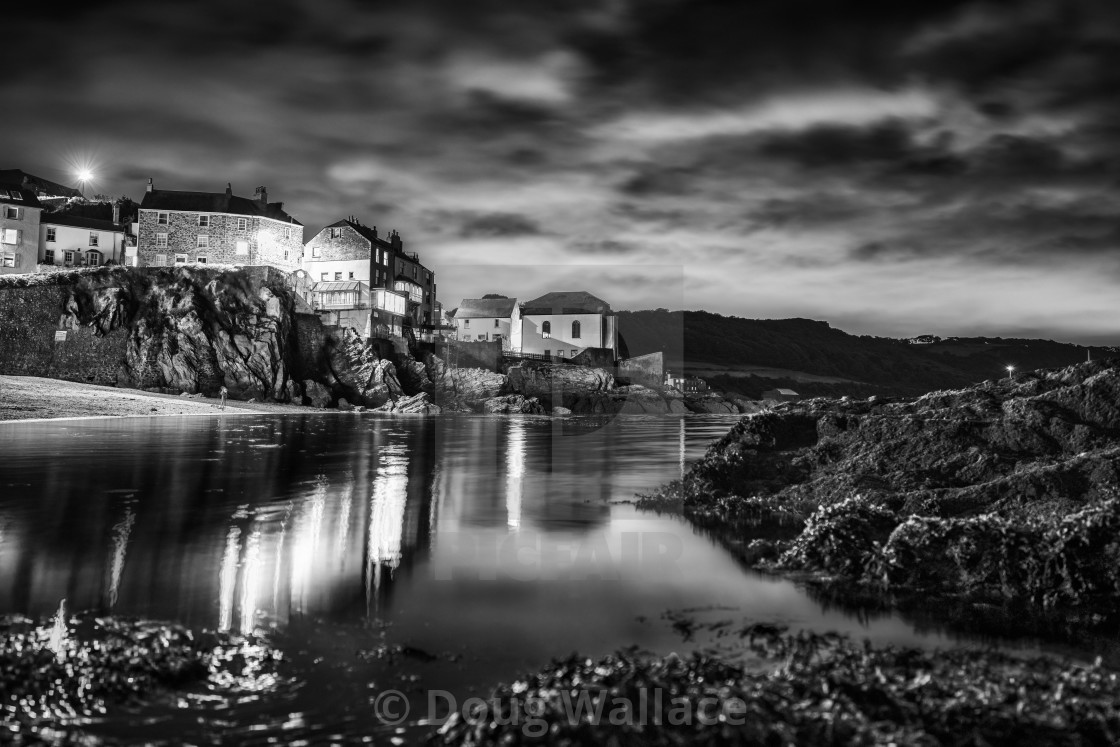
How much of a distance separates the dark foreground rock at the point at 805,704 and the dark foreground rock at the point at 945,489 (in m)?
2.89

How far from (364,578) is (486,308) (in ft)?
354

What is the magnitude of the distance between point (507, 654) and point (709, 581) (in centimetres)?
362

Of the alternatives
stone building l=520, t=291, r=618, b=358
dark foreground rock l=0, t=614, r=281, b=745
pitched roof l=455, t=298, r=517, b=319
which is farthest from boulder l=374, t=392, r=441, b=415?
dark foreground rock l=0, t=614, r=281, b=745

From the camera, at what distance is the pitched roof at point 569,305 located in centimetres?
11944

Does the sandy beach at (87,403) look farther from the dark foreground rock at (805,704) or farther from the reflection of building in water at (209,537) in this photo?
the dark foreground rock at (805,704)

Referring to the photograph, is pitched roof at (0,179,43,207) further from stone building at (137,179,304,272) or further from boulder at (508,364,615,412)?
boulder at (508,364,615,412)

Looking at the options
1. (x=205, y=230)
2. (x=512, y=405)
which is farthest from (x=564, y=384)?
(x=205, y=230)

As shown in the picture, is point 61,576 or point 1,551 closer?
point 61,576

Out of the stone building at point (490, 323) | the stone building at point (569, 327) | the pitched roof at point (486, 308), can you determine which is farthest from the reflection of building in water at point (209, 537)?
the stone building at point (569, 327)

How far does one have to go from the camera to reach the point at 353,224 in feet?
331

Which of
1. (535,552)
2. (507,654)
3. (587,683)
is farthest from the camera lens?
(535,552)

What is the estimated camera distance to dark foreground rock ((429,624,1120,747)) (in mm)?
4125

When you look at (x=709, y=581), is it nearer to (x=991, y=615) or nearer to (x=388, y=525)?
(x=991, y=615)

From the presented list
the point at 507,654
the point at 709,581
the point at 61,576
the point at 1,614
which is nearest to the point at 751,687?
the point at 507,654
